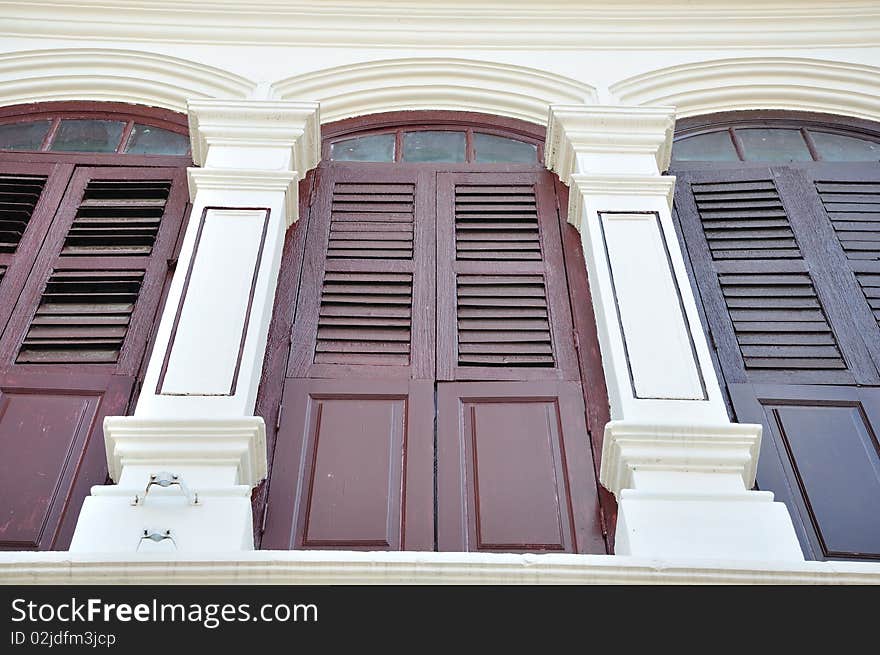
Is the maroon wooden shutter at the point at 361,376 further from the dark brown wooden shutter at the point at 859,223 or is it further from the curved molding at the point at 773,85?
the dark brown wooden shutter at the point at 859,223

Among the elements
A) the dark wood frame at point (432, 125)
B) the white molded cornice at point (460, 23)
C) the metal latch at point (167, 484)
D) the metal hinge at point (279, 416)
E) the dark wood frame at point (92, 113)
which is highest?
the white molded cornice at point (460, 23)

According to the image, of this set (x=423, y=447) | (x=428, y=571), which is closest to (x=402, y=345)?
(x=423, y=447)

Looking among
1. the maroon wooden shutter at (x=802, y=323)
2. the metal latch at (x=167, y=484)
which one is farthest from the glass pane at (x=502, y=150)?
the metal latch at (x=167, y=484)

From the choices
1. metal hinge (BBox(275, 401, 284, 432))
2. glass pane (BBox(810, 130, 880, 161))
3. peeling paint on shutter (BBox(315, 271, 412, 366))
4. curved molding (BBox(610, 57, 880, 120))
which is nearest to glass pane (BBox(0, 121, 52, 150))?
peeling paint on shutter (BBox(315, 271, 412, 366))

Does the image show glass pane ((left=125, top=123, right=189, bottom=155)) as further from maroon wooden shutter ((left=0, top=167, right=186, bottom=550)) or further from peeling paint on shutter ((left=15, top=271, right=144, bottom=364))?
peeling paint on shutter ((left=15, top=271, right=144, bottom=364))

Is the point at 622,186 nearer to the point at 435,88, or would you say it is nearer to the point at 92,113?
the point at 435,88

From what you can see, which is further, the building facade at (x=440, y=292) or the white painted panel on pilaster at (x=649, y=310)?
the white painted panel on pilaster at (x=649, y=310)

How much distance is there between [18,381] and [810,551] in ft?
9.97

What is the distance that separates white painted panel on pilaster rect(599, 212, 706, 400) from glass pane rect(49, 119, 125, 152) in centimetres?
268

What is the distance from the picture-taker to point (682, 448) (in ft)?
13.5

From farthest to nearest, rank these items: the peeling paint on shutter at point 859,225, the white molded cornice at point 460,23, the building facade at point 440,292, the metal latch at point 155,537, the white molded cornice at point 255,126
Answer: the white molded cornice at point 460,23 → the white molded cornice at point 255,126 → the peeling paint on shutter at point 859,225 → the building facade at point 440,292 → the metal latch at point 155,537

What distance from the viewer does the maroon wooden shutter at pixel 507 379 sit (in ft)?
13.6

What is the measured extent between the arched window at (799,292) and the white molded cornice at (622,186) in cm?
33

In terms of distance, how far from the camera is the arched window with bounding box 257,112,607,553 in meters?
4.16
